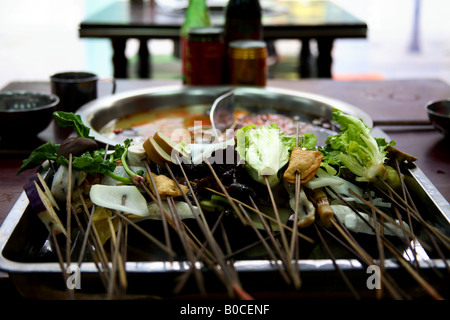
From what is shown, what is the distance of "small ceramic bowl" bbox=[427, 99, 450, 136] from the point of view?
1808 millimetres

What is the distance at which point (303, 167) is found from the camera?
1.17 metres

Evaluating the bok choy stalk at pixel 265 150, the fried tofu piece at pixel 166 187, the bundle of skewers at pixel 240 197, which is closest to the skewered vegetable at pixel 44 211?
the bundle of skewers at pixel 240 197

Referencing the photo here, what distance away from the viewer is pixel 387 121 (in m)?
2.11

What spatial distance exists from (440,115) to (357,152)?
0.75 m

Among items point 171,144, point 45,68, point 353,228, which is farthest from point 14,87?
point 45,68

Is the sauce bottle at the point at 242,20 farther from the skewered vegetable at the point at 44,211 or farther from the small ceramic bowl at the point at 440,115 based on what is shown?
the skewered vegetable at the point at 44,211

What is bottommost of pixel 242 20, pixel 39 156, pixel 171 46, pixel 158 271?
pixel 158 271

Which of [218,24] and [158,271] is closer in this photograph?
[158,271]

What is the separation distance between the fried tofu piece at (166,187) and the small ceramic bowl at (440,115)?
3.88 ft

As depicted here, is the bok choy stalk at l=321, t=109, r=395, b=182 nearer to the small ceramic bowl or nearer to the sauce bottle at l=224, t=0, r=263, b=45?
the small ceramic bowl

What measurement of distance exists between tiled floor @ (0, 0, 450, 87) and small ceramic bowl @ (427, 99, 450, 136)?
318cm

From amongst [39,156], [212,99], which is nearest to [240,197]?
[39,156]

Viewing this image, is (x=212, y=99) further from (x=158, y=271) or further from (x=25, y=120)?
(x=158, y=271)
